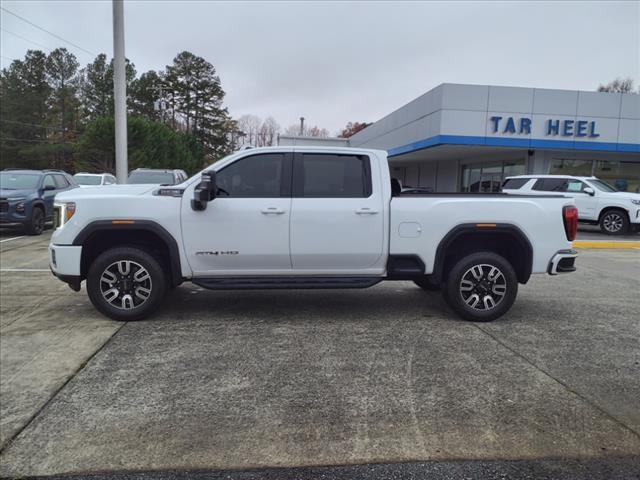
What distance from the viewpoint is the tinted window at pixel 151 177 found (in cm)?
1631

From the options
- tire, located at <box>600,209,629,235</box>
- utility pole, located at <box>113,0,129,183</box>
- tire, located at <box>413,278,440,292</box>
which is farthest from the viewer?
tire, located at <box>600,209,629,235</box>

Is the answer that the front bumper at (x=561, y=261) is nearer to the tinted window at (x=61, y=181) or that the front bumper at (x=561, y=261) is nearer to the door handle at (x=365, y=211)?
the door handle at (x=365, y=211)

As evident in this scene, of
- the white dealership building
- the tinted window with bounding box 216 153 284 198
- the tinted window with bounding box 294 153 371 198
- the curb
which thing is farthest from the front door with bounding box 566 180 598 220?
the tinted window with bounding box 216 153 284 198

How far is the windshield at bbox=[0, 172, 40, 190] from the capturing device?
13.1 metres

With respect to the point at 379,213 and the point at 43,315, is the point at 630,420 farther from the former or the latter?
the point at 43,315

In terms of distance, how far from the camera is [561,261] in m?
5.64

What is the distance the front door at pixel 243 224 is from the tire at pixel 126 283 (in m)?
0.45

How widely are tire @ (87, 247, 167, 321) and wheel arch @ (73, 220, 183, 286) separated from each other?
0.17 metres

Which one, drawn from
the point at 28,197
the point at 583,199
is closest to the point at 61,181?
the point at 28,197

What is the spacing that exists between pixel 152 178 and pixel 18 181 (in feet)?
13.3

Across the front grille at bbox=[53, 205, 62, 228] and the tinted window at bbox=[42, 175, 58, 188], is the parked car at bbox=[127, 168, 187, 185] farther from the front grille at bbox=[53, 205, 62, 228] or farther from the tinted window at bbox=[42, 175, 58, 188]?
the front grille at bbox=[53, 205, 62, 228]

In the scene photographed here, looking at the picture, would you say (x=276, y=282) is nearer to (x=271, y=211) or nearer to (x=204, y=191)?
(x=271, y=211)

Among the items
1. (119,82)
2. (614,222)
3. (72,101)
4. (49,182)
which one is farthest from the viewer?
(72,101)

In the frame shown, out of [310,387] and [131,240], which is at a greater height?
[131,240]
